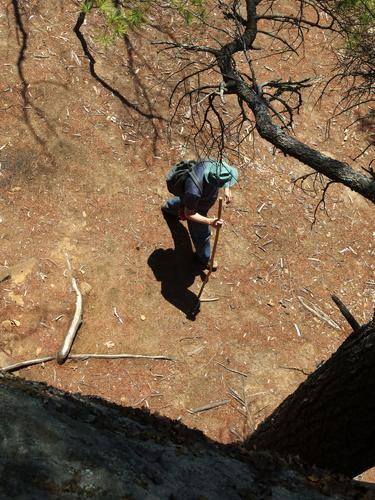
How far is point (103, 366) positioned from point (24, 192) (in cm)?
262

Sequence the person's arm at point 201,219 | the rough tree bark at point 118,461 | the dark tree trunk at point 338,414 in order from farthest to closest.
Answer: the person's arm at point 201,219 < the dark tree trunk at point 338,414 < the rough tree bark at point 118,461

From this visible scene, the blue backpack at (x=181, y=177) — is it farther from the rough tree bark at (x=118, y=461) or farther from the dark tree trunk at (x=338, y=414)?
the rough tree bark at (x=118, y=461)

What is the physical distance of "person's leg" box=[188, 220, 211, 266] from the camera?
6.91 meters

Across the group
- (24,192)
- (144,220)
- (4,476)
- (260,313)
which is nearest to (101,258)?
(144,220)

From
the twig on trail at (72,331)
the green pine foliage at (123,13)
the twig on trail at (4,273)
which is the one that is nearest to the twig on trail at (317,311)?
the twig on trail at (72,331)

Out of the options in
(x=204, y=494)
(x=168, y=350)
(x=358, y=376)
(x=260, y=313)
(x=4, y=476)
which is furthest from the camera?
(x=260, y=313)

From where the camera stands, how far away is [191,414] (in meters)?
6.31

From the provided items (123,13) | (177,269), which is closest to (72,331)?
(177,269)

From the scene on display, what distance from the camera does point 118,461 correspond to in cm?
283

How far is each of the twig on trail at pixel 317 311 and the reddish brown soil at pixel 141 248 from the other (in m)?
0.06

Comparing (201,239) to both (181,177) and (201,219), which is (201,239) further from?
(181,177)

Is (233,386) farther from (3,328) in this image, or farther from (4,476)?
(4,476)

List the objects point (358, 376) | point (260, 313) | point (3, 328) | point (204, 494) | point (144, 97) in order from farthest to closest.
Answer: point (144, 97) → point (260, 313) → point (3, 328) → point (358, 376) → point (204, 494)

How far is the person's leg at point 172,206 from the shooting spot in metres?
7.39
